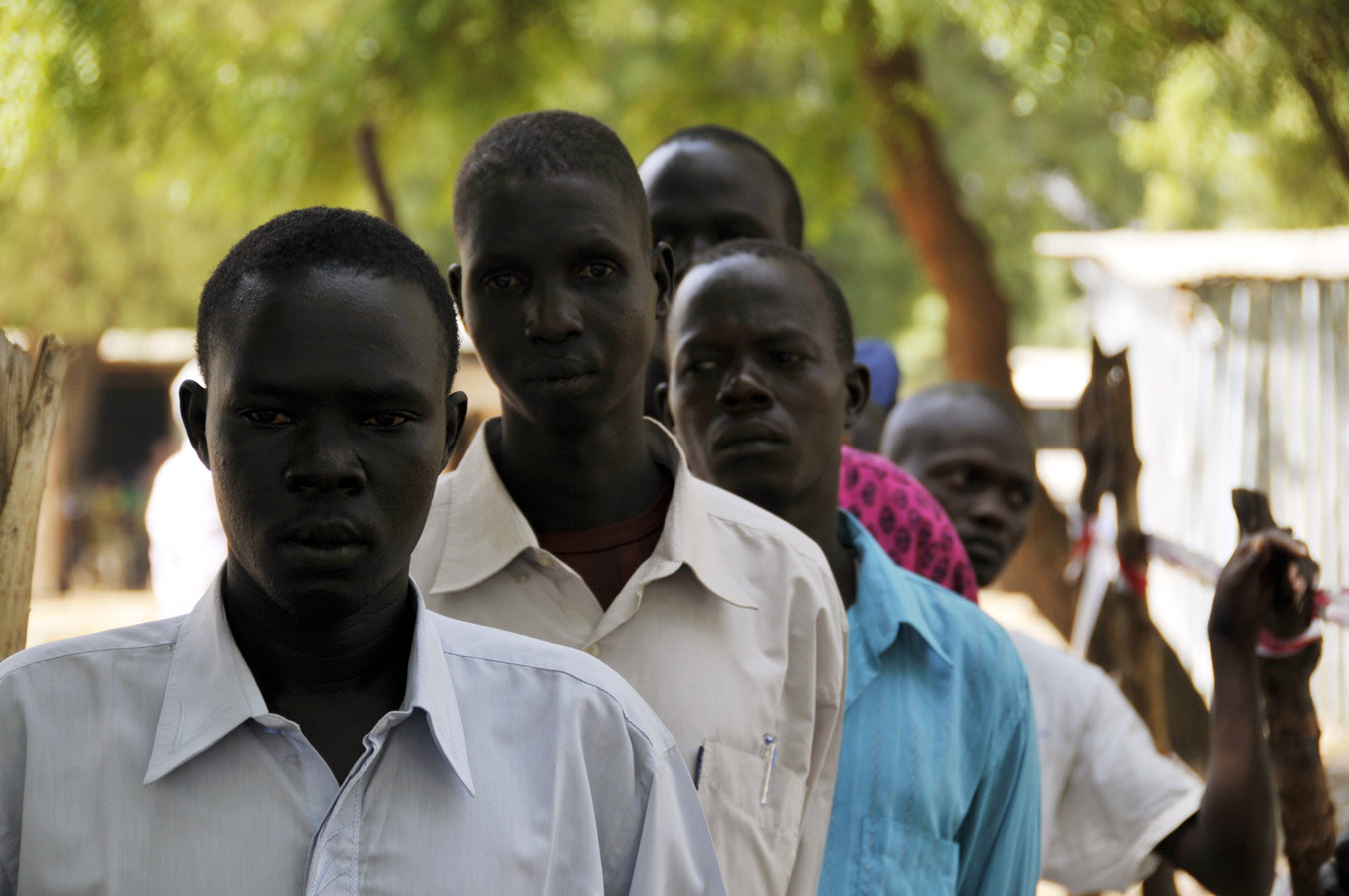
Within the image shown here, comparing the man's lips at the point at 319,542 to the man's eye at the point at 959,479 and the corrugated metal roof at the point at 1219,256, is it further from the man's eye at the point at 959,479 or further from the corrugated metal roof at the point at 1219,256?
the corrugated metal roof at the point at 1219,256

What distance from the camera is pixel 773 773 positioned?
1.91 meters

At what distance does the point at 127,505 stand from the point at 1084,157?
43.5 ft

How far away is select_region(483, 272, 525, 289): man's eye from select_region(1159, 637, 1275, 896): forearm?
152cm

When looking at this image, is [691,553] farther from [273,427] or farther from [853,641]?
[273,427]

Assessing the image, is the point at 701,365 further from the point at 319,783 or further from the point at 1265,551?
the point at 319,783

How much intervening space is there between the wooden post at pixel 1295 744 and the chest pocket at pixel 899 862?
3.31 feet

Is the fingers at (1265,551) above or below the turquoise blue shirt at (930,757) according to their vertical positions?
above

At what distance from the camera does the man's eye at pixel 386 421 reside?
1.40 m

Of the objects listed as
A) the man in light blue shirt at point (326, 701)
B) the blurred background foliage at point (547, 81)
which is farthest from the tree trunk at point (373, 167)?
the man in light blue shirt at point (326, 701)

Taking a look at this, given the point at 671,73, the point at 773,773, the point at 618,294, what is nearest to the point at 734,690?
the point at 773,773

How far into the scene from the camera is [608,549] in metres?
2.02

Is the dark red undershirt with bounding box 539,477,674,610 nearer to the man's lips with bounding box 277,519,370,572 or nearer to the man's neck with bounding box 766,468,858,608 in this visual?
the man's neck with bounding box 766,468,858,608

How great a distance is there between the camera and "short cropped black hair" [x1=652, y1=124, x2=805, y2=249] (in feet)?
10.1

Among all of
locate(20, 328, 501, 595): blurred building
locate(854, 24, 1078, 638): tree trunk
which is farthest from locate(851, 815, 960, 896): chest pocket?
locate(20, 328, 501, 595): blurred building
